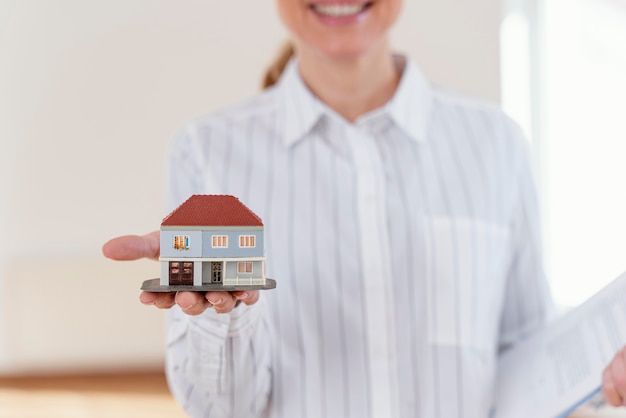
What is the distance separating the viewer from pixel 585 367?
955 millimetres

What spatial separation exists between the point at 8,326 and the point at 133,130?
890 millimetres

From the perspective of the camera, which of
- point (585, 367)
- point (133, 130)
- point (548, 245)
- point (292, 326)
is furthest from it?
point (133, 130)

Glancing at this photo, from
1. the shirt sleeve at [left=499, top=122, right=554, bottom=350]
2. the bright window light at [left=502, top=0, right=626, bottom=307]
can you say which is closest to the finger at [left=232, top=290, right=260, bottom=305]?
the shirt sleeve at [left=499, top=122, right=554, bottom=350]

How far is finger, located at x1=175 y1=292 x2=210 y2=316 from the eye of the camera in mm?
719

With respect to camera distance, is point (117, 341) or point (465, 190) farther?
point (117, 341)

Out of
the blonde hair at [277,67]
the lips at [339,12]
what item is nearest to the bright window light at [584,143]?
the blonde hair at [277,67]

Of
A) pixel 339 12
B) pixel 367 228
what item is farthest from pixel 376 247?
pixel 339 12

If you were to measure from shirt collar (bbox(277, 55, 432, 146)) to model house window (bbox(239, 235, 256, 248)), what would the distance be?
0.41m

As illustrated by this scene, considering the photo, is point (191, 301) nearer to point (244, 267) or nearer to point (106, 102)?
point (244, 267)

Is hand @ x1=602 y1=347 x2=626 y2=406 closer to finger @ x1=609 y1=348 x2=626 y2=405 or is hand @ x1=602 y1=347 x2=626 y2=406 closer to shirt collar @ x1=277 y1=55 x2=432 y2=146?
finger @ x1=609 y1=348 x2=626 y2=405

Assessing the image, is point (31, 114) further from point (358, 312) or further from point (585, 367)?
point (585, 367)

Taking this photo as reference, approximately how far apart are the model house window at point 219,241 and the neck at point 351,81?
45 centimetres

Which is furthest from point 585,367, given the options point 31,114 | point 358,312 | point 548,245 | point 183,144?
point 31,114

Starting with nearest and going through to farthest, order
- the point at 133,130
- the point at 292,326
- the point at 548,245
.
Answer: the point at 292,326
the point at 548,245
the point at 133,130
